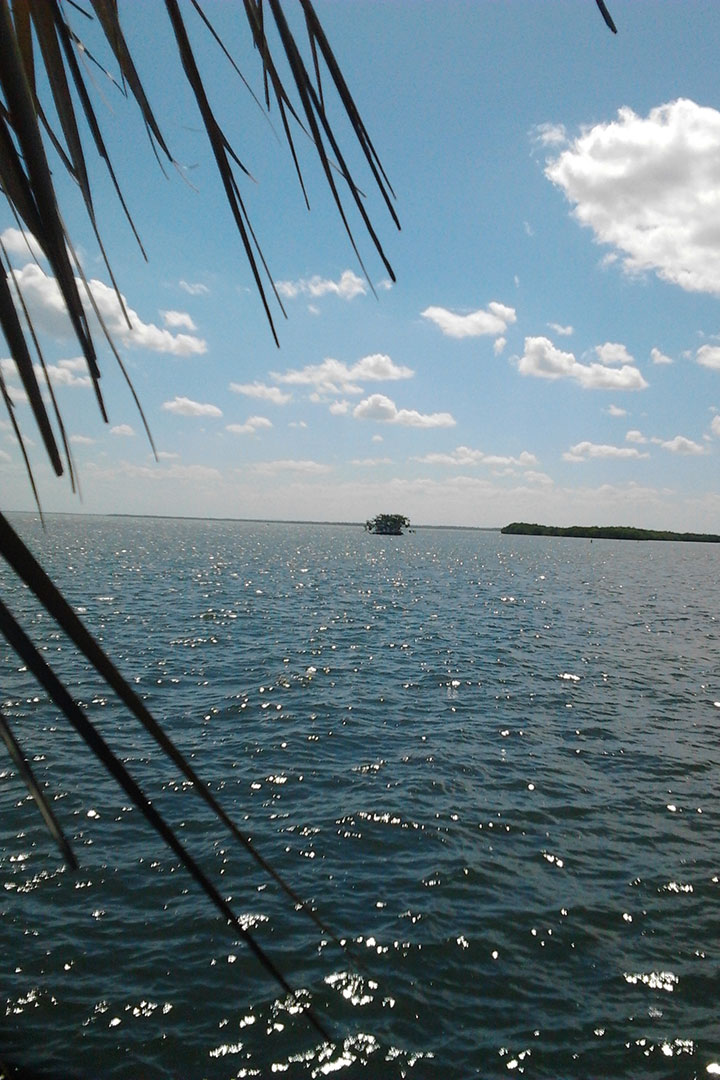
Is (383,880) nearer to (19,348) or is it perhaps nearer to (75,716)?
(75,716)

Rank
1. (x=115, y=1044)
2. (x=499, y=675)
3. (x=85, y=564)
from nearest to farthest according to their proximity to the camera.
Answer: (x=115, y=1044) → (x=499, y=675) → (x=85, y=564)

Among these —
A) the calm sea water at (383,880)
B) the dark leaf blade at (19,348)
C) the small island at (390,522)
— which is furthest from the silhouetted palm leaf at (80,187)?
the small island at (390,522)

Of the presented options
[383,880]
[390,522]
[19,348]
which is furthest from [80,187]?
[390,522]

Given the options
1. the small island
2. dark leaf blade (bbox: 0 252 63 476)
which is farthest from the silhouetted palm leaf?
the small island

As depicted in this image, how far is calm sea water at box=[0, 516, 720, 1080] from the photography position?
6492 mm

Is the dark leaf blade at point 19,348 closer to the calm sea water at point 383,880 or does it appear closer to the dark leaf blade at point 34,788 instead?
the dark leaf blade at point 34,788

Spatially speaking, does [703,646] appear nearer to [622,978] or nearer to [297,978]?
[622,978]

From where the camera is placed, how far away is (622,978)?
7.45 metres

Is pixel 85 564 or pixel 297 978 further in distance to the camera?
pixel 85 564

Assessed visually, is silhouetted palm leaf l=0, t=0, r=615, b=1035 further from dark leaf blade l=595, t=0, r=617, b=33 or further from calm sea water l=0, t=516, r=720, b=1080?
calm sea water l=0, t=516, r=720, b=1080

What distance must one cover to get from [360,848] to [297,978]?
2.83 meters

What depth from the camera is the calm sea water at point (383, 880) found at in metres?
6.49

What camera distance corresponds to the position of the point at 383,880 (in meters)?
9.15

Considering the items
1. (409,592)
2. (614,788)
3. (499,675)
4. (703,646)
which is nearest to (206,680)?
(499,675)
